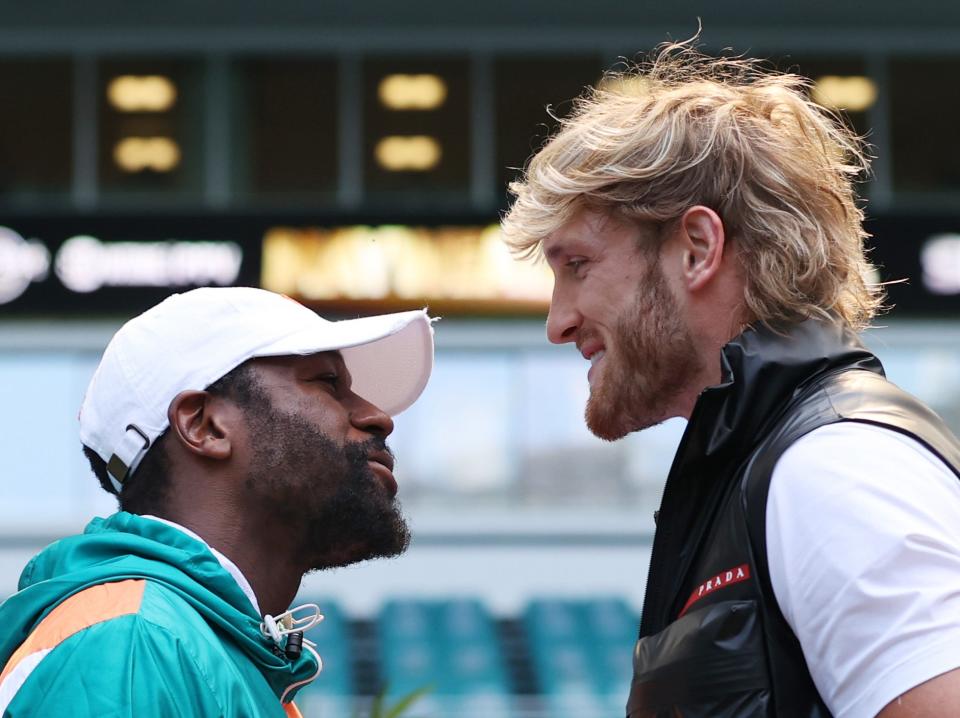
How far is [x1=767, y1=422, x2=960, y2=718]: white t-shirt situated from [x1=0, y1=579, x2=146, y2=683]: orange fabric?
0.93 meters

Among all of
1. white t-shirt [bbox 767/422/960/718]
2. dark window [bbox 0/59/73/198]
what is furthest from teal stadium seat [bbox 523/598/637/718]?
white t-shirt [bbox 767/422/960/718]

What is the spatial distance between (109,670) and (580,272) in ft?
3.67

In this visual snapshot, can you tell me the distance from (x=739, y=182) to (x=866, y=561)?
817 mm

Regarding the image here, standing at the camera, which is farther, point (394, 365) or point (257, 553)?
point (394, 365)

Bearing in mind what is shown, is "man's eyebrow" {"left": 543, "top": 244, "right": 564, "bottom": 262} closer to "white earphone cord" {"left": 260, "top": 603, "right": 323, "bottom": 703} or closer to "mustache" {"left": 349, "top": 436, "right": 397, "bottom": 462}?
"mustache" {"left": 349, "top": 436, "right": 397, "bottom": 462}

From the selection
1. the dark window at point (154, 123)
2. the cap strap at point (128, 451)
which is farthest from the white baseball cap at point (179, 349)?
the dark window at point (154, 123)

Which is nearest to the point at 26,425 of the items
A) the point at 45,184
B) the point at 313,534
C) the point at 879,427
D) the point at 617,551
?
the point at 45,184

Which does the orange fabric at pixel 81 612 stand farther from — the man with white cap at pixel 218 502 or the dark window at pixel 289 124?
the dark window at pixel 289 124

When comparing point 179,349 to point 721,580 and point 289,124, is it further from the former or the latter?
point 289,124

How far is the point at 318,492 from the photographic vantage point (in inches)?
102

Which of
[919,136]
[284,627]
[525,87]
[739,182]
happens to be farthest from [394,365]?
[919,136]

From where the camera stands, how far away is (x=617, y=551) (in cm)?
1493

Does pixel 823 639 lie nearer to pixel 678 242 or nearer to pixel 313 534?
pixel 678 242

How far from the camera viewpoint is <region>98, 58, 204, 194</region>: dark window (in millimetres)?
15172
